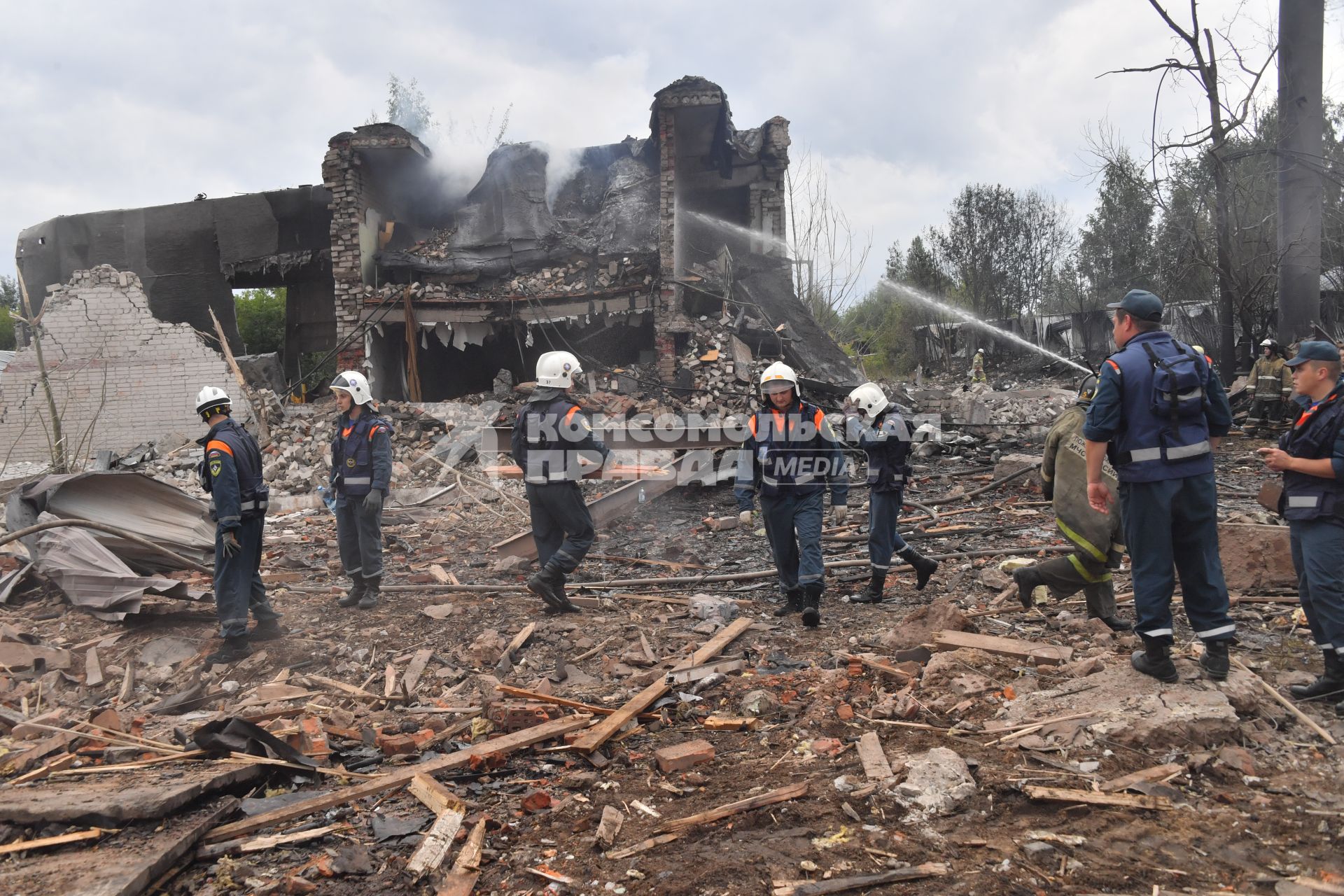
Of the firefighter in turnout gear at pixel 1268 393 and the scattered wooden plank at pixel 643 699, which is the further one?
the firefighter in turnout gear at pixel 1268 393

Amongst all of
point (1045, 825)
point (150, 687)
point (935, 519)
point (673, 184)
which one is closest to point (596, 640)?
point (150, 687)

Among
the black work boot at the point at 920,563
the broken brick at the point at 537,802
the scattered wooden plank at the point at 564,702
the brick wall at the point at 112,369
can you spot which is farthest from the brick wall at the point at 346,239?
the broken brick at the point at 537,802

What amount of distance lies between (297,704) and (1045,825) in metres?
3.70

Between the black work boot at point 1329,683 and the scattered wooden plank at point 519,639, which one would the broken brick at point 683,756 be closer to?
the scattered wooden plank at point 519,639

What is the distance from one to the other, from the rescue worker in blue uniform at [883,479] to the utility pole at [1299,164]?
11.3 m

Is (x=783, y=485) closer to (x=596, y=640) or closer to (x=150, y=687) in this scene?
(x=596, y=640)

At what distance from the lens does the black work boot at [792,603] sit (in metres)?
5.67

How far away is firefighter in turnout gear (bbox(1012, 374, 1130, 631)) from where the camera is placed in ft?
14.3

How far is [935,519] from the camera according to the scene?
827 centimetres

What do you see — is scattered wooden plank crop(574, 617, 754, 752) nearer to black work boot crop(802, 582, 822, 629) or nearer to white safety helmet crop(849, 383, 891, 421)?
black work boot crop(802, 582, 822, 629)

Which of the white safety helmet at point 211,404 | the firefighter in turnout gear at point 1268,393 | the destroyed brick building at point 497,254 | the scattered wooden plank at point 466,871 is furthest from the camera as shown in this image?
the destroyed brick building at point 497,254

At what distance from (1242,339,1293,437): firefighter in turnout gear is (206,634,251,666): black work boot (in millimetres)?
13338

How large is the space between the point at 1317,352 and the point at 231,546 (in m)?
5.98

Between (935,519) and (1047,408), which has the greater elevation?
(1047,408)
